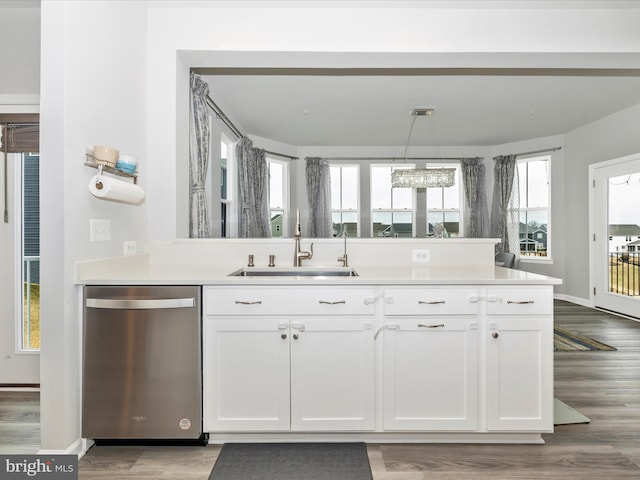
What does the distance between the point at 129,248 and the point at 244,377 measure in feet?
3.72

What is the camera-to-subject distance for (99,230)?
2.04 metres

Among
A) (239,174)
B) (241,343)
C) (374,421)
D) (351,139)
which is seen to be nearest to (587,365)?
(374,421)

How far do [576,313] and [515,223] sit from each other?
201 cm

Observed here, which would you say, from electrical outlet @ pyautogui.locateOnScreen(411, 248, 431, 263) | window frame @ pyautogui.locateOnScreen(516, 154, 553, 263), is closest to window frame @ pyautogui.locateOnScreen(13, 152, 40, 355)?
electrical outlet @ pyautogui.locateOnScreen(411, 248, 431, 263)

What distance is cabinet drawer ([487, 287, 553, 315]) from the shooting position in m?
1.91

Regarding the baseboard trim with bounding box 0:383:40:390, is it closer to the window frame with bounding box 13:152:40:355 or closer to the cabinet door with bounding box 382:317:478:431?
the window frame with bounding box 13:152:40:355

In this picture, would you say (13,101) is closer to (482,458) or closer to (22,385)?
(22,385)

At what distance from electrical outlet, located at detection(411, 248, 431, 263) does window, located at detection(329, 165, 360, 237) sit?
4.42 meters

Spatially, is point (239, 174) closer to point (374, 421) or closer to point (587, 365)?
point (374, 421)

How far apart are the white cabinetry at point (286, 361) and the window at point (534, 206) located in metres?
5.79

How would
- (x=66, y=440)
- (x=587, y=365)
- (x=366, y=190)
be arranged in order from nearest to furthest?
(x=66, y=440)
(x=587, y=365)
(x=366, y=190)

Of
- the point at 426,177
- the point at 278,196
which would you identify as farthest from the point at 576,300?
the point at 278,196

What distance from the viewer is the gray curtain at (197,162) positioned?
9.44 ft

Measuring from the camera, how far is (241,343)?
190 centimetres
